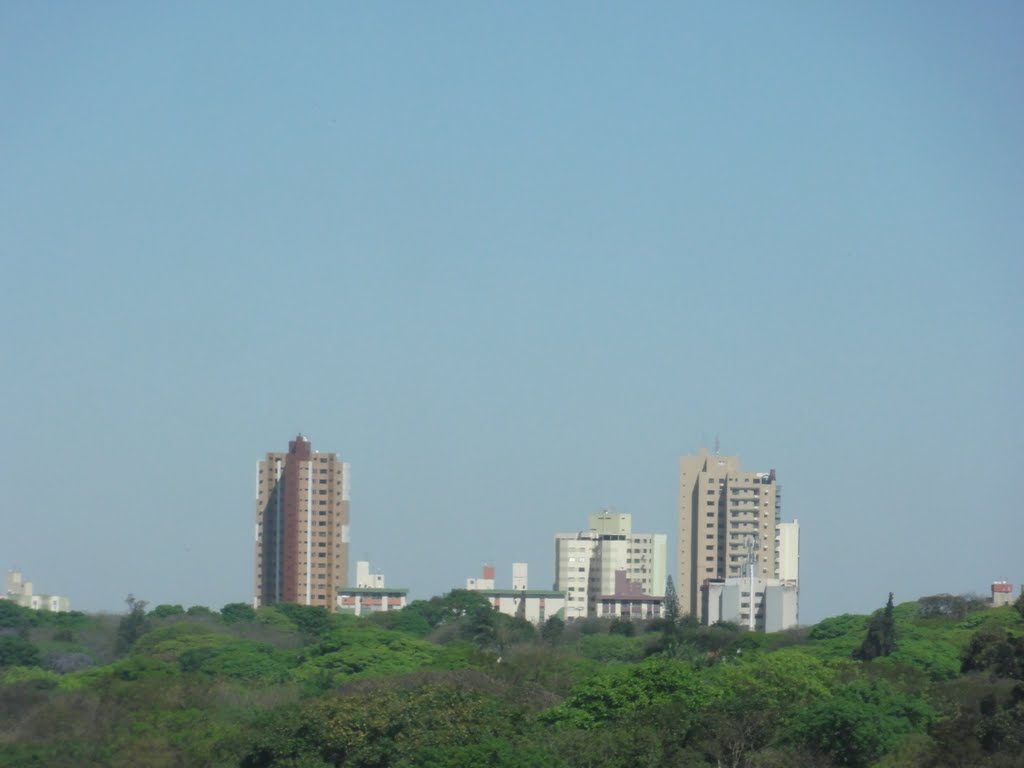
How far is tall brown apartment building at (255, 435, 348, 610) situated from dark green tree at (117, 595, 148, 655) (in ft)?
79.0

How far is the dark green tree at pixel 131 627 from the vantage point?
96062 mm

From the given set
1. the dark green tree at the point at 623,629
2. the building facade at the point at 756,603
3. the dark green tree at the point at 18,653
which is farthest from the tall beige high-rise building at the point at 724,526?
the dark green tree at the point at 18,653

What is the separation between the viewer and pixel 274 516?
128m

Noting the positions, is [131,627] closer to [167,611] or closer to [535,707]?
[167,611]

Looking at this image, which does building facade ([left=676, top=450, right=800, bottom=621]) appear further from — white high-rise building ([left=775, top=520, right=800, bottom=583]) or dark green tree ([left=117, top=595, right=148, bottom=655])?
dark green tree ([left=117, top=595, right=148, bottom=655])

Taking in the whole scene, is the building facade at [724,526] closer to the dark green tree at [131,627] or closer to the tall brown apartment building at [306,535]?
the tall brown apartment building at [306,535]

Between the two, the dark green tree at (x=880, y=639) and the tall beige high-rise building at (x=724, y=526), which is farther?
the tall beige high-rise building at (x=724, y=526)

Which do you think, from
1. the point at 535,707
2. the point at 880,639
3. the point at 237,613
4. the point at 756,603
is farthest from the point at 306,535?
the point at 535,707

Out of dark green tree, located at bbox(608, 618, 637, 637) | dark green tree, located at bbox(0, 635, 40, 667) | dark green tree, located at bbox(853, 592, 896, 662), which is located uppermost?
dark green tree, located at bbox(853, 592, 896, 662)

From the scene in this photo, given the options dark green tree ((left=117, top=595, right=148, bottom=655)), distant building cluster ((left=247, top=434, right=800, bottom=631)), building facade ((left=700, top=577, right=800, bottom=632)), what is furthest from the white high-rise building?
dark green tree ((left=117, top=595, right=148, bottom=655))

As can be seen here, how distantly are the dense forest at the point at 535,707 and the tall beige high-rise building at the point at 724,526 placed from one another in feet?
146

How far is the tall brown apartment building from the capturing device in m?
125

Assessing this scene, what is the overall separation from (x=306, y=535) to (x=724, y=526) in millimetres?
25358

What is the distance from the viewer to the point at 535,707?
5303 centimetres
